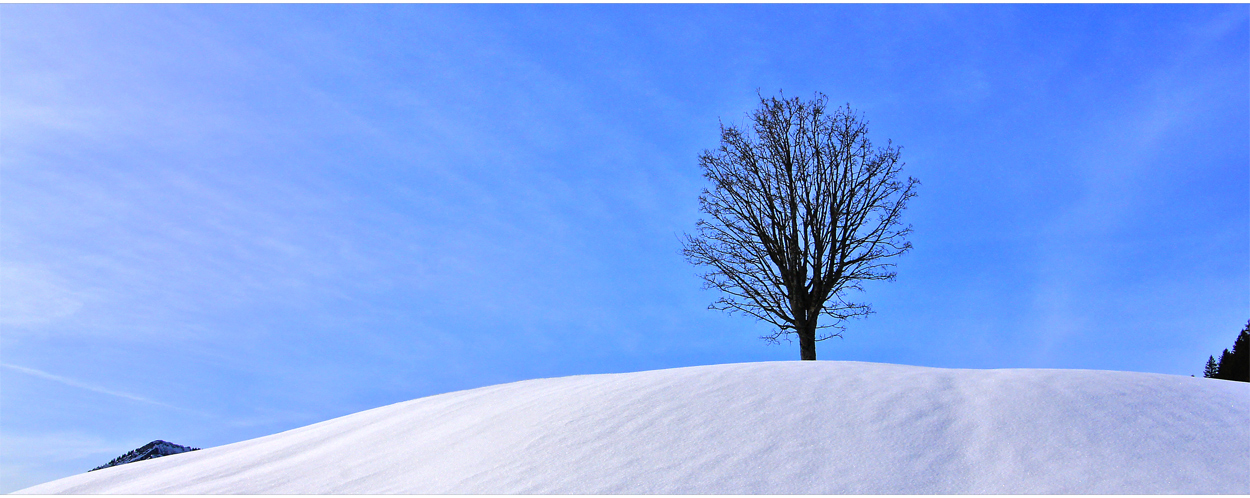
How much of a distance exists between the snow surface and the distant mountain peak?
2546 mm

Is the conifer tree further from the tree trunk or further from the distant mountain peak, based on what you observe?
the distant mountain peak

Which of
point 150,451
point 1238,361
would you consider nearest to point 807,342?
point 1238,361

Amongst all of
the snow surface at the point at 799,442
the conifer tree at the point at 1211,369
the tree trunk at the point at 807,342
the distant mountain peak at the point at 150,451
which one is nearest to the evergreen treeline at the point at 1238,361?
the conifer tree at the point at 1211,369

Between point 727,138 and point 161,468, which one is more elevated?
point 727,138

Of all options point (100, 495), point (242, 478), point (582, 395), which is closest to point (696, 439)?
point (582, 395)

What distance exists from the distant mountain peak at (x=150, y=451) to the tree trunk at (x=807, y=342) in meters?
8.77

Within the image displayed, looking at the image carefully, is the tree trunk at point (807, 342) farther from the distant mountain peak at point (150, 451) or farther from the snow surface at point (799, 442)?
the distant mountain peak at point (150, 451)

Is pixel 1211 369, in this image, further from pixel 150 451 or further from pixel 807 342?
pixel 150 451

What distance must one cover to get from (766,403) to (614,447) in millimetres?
1166

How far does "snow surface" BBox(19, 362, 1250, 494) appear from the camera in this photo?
409 centimetres

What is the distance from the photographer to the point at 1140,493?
3.79 metres

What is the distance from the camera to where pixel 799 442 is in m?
4.55

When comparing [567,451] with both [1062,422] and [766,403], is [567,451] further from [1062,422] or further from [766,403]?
[1062,422]

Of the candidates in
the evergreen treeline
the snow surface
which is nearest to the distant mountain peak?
the snow surface
